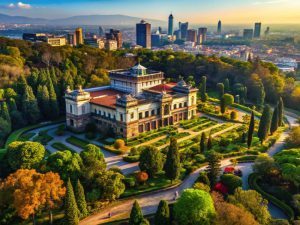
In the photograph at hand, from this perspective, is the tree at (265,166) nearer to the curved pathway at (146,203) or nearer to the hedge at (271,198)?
the hedge at (271,198)

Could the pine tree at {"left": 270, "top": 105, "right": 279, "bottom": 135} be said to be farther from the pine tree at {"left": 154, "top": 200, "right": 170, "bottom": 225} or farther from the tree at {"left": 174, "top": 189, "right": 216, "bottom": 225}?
the pine tree at {"left": 154, "top": 200, "right": 170, "bottom": 225}

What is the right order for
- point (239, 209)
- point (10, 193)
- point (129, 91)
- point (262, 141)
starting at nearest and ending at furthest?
point (239, 209) → point (10, 193) → point (262, 141) → point (129, 91)

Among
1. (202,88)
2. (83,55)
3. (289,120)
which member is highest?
(83,55)

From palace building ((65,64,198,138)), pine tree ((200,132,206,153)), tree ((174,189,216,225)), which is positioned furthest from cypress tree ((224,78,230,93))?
tree ((174,189,216,225))

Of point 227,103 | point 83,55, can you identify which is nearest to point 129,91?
point 227,103

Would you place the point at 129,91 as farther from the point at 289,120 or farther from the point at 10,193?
the point at 10,193

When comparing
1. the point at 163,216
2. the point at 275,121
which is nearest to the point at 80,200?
the point at 163,216

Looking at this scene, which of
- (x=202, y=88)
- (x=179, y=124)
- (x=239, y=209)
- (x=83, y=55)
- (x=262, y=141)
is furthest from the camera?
(x=83, y=55)

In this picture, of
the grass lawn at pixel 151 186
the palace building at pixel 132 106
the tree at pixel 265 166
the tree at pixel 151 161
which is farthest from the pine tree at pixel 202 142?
the palace building at pixel 132 106

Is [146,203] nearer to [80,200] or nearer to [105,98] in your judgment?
[80,200]
